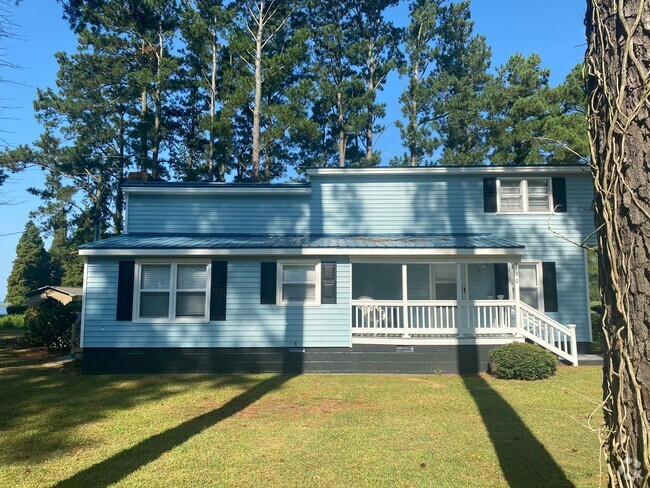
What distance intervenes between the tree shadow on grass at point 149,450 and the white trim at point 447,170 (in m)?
7.79

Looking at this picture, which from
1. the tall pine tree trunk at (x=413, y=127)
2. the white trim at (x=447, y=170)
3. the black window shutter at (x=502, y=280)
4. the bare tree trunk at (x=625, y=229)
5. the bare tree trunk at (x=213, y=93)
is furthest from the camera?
the tall pine tree trunk at (x=413, y=127)

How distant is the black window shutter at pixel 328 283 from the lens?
11406mm

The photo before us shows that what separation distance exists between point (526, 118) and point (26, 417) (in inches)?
973

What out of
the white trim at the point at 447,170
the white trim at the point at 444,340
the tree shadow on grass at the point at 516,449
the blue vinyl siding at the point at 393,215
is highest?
the white trim at the point at 447,170

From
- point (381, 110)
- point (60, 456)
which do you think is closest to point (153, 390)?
point (60, 456)

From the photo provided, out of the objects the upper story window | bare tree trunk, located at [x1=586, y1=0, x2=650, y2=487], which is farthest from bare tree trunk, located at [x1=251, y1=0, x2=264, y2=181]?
bare tree trunk, located at [x1=586, y1=0, x2=650, y2=487]

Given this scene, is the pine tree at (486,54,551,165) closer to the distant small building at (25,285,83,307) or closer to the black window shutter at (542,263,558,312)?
the black window shutter at (542,263,558,312)

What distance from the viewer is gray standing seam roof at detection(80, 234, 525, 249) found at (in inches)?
448

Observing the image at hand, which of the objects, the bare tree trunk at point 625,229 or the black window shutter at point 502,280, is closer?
the bare tree trunk at point 625,229

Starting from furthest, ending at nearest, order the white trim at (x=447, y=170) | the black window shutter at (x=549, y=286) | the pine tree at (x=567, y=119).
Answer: the pine tree at (x=567, y=119)
the white trim at (x=447, y=170)
the black window shutter at (x=549, y=286)

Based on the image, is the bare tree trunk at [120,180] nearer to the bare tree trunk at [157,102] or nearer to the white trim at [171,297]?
the bare tree trunk at [157,102]

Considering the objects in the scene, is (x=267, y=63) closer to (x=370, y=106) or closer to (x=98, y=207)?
(x=370, y=106)

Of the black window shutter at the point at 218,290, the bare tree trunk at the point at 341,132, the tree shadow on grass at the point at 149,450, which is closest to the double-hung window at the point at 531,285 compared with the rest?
the black window shutter at the point at 218,290

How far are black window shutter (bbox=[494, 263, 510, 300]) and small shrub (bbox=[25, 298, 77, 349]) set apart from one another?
45.9 feet
